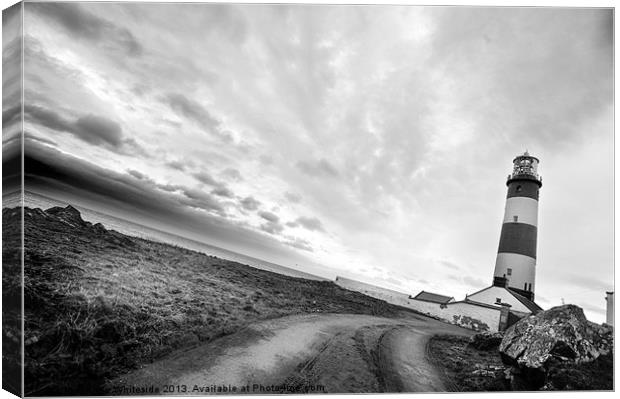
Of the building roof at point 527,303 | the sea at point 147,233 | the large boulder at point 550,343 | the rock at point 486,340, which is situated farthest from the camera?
the building roof at point 527,303

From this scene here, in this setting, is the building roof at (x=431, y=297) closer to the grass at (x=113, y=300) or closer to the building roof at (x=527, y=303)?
the grass at (x=113, y=300)

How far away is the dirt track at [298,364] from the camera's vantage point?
5891mm

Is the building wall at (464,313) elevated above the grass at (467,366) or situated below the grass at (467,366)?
above

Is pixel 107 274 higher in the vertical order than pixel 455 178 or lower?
lower

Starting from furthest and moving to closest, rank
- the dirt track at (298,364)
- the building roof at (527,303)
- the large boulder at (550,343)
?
the building roof at (527,303), the large boulder at (550,343), the dirt track at (298,364)

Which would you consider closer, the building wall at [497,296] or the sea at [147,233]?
the sea at [147,233]

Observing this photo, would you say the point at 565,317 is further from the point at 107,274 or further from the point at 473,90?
the point at 107,274

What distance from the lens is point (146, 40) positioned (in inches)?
272

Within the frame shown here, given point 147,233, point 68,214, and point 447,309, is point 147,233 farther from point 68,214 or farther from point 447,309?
point 447,309

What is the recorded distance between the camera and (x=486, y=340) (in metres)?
7.35

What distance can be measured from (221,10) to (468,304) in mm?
7576

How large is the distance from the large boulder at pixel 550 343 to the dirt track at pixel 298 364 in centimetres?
105

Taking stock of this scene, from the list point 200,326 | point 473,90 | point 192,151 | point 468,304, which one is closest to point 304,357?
point 200,326

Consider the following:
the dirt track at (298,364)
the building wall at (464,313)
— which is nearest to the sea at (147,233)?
the dirt track at (298,364)
